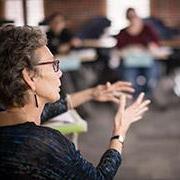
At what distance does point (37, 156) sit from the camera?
1486 millimetres

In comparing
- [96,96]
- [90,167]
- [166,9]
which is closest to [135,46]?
[166,9]

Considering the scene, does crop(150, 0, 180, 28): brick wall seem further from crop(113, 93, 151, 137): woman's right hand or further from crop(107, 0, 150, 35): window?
crop(113, 93, 151, 137): woman's right hand

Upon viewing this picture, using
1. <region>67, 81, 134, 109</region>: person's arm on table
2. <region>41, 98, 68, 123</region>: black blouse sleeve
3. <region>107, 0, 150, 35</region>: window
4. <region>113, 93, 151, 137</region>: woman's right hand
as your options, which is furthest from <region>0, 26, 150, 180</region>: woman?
<region>107, 0, 150, 35</region>: window

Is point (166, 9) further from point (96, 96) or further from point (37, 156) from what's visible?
point (37, 156)

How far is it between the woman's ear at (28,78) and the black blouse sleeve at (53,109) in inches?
25.3

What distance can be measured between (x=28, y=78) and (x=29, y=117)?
0.13m

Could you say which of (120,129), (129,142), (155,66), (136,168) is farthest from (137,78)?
(120,129)

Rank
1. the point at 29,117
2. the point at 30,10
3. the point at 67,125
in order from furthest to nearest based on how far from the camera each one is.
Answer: the point at 30,10
the point at 67,125
the point at 29,117

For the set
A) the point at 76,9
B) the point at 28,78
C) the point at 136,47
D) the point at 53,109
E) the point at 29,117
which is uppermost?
the point at 28,78

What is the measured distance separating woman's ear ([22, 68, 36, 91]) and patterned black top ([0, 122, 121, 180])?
12 cm

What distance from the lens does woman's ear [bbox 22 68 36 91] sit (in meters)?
1.54

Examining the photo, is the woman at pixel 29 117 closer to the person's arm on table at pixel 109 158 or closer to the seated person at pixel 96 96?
the person's arm on table at pixel 109 158

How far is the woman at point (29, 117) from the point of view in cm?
150

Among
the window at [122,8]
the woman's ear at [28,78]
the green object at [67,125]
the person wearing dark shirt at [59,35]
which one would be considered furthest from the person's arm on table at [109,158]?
the window at [122,8]
